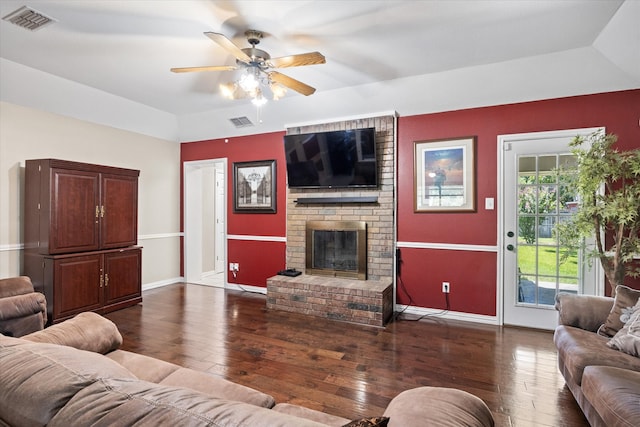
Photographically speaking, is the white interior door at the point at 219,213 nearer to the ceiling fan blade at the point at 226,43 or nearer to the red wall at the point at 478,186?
the red wall at the point at 478,186

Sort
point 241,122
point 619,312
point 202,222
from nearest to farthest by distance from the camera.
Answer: point 619,312, point 241,122, point 202,222

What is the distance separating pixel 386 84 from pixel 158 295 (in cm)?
436

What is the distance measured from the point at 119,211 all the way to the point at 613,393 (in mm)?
4925

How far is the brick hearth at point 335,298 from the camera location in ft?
11.7

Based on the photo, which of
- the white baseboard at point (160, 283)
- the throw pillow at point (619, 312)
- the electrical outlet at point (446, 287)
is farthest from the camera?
the white baseboard at point (160, 283)

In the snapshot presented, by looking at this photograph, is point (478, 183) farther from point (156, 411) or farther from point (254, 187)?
point (156, 411)

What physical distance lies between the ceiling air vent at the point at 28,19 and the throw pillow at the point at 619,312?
15.6 feet

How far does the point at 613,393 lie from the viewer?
4.94 feet

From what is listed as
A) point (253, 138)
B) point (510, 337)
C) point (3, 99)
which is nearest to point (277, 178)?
point (253, 138)

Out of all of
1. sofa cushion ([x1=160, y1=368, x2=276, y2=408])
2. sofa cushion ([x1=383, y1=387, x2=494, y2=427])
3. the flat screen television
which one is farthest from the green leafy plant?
sofa cushion ([x1=160, y1=368, x2=276, y2=408])

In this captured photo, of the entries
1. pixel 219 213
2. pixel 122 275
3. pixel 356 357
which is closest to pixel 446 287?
pixel 356 357

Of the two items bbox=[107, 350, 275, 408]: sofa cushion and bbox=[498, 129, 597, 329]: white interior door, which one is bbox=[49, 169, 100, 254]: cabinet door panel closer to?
bbox=[107, 350, 275, 408]: sofa cushion

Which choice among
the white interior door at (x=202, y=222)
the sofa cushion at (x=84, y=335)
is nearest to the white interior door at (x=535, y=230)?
the sofa cushion at (x=84, y=335)

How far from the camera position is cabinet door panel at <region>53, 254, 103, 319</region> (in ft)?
11.3
